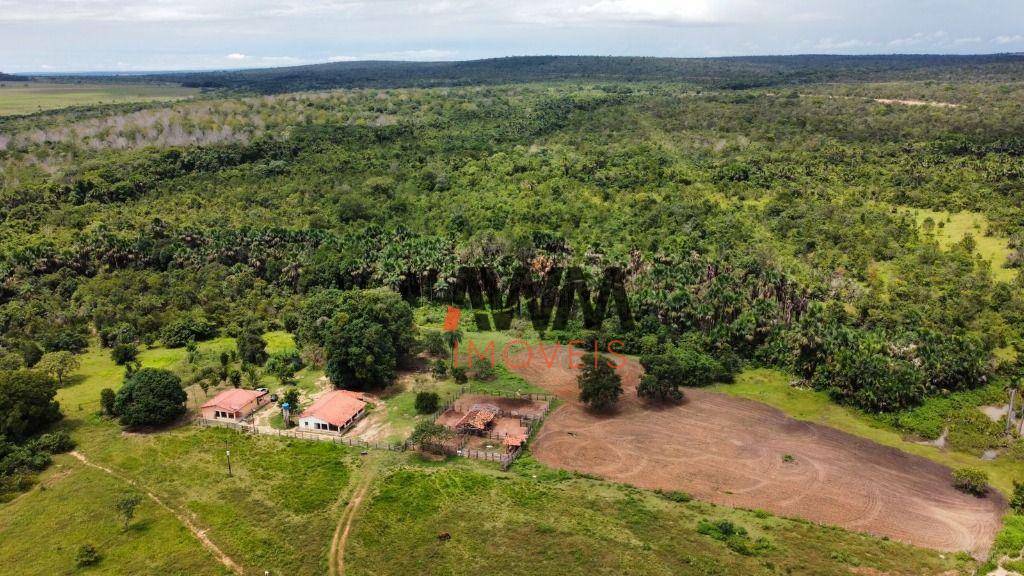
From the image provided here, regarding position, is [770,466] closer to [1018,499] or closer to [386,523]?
[1018,499]

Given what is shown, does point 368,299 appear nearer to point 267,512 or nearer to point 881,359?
point 267,512

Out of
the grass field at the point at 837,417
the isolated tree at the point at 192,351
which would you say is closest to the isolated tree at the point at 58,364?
the isolated tree at the point at 192,351

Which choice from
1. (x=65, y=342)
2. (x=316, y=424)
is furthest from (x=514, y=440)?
(x=65, y=342)

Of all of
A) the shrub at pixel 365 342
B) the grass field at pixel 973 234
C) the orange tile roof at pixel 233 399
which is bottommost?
the orange tile roof at pixel 233 399

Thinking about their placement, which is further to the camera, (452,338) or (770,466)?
(452,338)

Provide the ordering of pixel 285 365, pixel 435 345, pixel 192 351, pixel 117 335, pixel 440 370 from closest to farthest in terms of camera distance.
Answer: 1. pixel 440 370
2. pixel 285 365
3. pixel 435 345
4. pixel 192 351
5. pixel 117 335

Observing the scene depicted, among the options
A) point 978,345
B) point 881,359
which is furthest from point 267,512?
point 978,345

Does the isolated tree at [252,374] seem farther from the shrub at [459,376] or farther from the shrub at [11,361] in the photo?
the shrub at [11,361]
